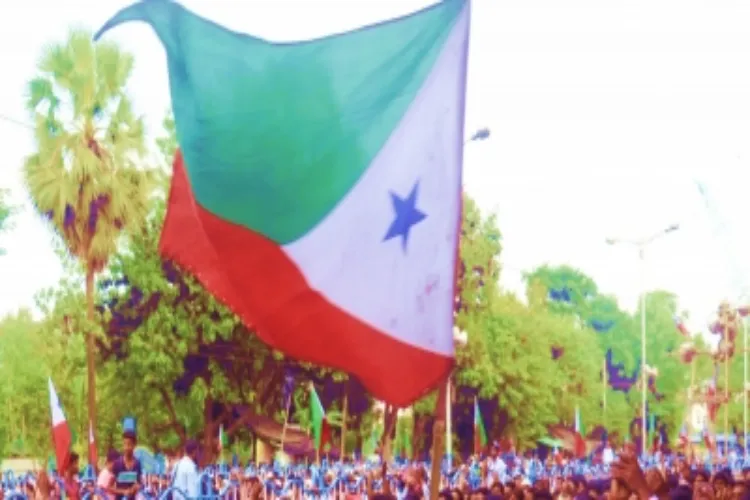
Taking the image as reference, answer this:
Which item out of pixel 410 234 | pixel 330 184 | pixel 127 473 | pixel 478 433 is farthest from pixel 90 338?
pixel 410 234

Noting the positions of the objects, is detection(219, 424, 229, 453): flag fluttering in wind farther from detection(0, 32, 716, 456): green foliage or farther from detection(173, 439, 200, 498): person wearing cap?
detection(173, 439, 200, 498): person wearing cap

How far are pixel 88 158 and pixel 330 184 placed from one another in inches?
917

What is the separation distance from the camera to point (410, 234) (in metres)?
7.28

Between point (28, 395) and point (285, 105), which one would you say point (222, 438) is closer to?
point (28, 395)

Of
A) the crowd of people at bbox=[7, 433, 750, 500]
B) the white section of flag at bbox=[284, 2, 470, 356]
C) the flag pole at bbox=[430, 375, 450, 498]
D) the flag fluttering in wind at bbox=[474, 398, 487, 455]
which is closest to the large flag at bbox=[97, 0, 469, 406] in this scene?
the white section of flag at bbox=[284, 2, 470, 356]

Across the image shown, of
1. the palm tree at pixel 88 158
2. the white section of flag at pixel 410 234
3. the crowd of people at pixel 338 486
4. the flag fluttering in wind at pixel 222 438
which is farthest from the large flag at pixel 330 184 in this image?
the flag fluttering in wind at pixel 222 438

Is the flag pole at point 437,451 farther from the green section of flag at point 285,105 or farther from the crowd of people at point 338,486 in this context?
the crowd of people at point 338,486

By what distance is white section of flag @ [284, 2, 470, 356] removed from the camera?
281 inches

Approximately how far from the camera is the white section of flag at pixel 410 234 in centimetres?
714

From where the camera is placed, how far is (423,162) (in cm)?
743

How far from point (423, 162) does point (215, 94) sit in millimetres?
1058

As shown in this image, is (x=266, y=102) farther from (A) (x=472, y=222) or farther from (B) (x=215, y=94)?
(A) (x=472, y=222)

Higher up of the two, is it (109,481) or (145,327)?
(145,327)

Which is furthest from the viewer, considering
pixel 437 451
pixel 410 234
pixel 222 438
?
pixel 222 438
